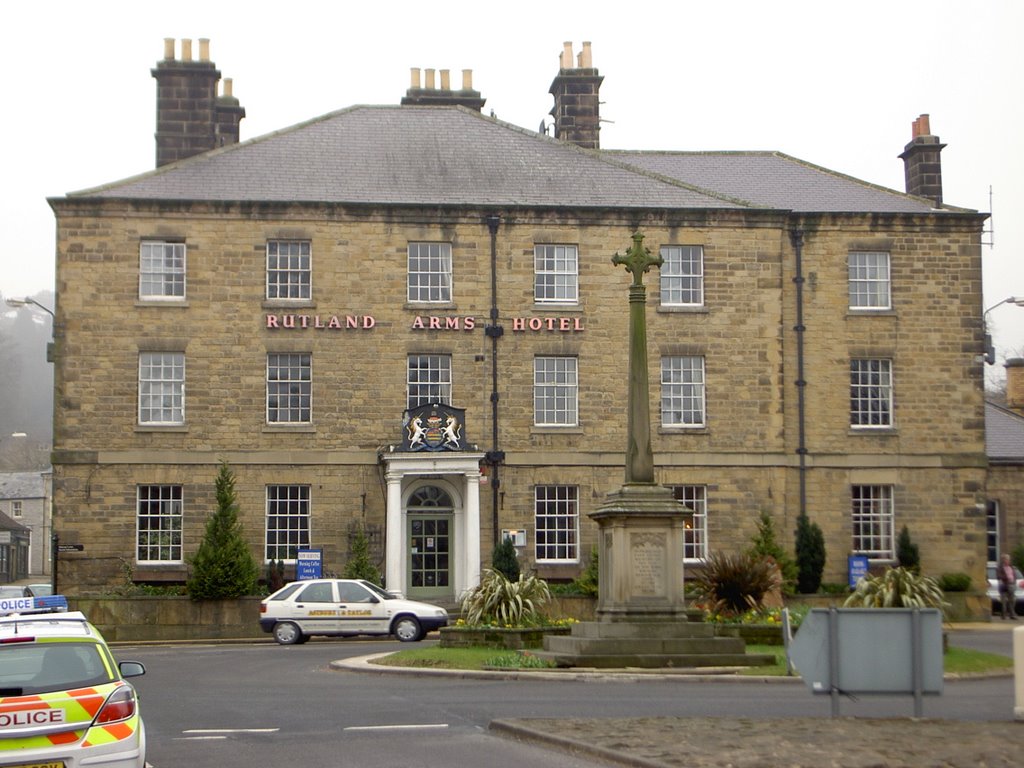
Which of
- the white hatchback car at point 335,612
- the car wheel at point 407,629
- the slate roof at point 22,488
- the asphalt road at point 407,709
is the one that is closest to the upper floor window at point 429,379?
the white hatchback car at point 335,612

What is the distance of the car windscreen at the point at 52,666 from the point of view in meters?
11.5

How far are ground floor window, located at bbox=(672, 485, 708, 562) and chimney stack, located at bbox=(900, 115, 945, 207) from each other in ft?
36.3

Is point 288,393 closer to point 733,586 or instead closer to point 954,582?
point 733,586

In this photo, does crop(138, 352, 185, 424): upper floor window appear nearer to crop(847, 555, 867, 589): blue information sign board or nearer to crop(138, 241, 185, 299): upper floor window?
crop(138, 241, 185, 299): upper floor window

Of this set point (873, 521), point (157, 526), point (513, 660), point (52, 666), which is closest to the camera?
point (52, 666)

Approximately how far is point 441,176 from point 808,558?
13.8m

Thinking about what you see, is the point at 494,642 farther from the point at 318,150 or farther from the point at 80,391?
the point at 318,150

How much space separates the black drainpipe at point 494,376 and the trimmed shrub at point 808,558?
7733 millimetres

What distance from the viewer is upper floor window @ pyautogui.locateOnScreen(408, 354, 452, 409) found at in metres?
38.4

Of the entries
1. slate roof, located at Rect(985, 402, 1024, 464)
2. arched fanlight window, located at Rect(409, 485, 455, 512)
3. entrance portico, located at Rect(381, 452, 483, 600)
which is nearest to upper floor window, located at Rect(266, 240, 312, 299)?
entrance portico, located at Rect(381, 452, 483, 600)

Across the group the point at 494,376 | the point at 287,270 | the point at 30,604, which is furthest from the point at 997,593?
the point at 30,604

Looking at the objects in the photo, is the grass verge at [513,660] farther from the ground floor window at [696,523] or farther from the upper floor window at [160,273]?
the upper floor window at [160,273]

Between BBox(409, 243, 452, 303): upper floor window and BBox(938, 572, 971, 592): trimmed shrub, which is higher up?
BBox(409, 243, 452, 303): upper floor window

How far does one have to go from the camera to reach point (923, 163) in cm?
4309
